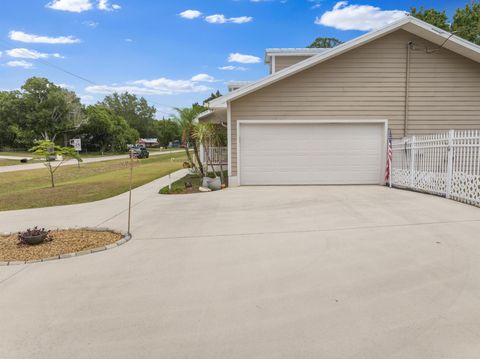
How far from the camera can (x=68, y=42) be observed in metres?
22.6

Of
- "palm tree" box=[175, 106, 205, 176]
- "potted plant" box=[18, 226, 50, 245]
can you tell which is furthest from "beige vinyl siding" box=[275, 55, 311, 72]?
"potted plant" box=[18, 226, 50, 245]

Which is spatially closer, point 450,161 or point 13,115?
point 450,161

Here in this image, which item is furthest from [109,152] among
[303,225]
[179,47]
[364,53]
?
[303,225]

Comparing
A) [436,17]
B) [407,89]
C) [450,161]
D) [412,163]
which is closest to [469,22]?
[436,17]

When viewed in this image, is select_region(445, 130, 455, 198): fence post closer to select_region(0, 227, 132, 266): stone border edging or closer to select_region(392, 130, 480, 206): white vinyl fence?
select_region(392, 130, 480, 206): white vinyl fence

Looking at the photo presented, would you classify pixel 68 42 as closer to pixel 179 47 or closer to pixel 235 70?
pixel 179 47

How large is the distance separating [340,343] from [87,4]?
771 inches

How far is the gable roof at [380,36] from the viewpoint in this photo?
1066cm

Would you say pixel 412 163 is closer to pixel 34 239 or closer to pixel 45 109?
pixel 34 239

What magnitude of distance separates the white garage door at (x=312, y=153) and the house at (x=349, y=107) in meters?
0.03

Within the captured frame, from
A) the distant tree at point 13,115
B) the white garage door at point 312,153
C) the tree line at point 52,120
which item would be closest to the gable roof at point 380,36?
the white garage door at point 312,153

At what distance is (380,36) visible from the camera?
11.2m

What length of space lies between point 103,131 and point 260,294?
5222cm

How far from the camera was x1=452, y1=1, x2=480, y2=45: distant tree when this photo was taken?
24844mm
